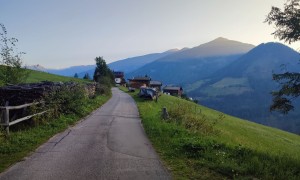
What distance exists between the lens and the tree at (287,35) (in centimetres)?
2299

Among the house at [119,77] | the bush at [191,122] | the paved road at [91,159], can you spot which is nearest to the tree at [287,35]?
the bush at [191,122]

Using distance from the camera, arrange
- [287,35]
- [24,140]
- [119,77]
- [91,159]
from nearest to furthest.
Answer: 1. [91,159]
2. [24,140]
3. [287,35]
4. [119,77]

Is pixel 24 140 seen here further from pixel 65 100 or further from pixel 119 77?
pixel 119 77

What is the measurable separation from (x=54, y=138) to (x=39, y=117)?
3.35m

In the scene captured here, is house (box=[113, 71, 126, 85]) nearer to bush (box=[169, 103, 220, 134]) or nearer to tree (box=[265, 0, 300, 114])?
bush (box=[169, 103, 220, 134])

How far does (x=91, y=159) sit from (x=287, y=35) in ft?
57.2

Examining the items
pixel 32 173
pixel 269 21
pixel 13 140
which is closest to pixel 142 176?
pixel 32 173

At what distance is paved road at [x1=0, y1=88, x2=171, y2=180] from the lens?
10078 millimetres

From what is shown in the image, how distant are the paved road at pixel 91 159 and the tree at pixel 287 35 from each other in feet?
37.9

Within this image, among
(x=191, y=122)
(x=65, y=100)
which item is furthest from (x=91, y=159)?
(x=65, y=100)

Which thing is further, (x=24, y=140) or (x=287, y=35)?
(x=287, y=35)

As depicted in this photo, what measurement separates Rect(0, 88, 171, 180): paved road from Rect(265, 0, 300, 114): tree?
37.9ft

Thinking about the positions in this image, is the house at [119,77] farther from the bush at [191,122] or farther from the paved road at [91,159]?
the paved road at [91,159]

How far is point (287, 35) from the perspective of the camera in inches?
938
